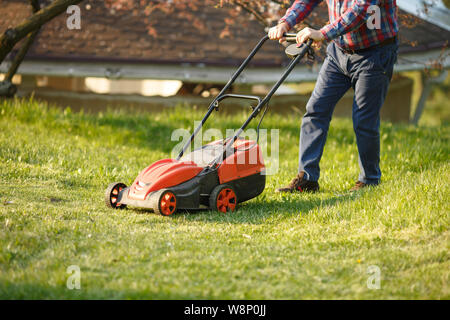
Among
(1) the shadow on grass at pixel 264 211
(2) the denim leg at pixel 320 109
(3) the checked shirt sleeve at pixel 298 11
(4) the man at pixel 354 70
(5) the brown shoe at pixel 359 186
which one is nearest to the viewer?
(1) the shadow on grass at pixel 264 211

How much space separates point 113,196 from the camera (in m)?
4.13

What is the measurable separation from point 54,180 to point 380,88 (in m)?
2.85

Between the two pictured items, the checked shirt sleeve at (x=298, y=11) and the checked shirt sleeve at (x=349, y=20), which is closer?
the checked shirt sleeve at (x=349, y=20)

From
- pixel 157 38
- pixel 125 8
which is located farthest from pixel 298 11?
pixel 157 38

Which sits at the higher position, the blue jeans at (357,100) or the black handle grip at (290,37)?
the black handle grip at (290,37)

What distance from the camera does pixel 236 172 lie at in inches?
162

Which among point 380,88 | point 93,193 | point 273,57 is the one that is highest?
point 273,57

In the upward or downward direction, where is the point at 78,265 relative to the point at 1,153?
downward

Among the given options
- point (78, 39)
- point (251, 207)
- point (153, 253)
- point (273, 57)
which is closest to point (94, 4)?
point (78, 39)

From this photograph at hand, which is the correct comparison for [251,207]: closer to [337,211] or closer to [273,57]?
[337,211]

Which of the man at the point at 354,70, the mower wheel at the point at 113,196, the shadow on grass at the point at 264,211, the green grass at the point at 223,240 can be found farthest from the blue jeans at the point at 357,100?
the mower wheel at the point at 113,196

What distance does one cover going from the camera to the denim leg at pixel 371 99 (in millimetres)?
4320

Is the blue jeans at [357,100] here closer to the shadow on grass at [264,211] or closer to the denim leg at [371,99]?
the denim leg at [371,99]

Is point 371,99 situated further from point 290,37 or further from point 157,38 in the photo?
point 157,38
